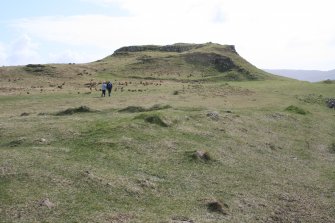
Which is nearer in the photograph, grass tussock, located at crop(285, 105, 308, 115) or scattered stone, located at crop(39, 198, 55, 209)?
scattered stone, located at crop(39, 198, 55, 209)

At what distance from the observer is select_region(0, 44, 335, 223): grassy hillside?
2125cm

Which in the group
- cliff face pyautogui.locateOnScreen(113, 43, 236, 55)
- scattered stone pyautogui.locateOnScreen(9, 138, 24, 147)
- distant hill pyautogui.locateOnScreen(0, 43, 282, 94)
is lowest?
scattered stone pyautogui.locateOnScreen(9, 138, 24, 147)

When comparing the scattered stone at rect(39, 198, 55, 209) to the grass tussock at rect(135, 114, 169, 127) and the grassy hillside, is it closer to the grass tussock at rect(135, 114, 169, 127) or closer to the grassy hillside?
the grassy hillside

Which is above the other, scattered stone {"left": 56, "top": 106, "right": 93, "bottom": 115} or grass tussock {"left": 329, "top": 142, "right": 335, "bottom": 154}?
scattered stone {"left": 56, "top": 106, "right": 93, "bottom": 115}

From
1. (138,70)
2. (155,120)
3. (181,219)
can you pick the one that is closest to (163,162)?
(181,219)

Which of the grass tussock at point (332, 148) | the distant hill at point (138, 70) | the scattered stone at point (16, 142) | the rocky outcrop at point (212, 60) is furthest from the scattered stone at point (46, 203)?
the rocky outcrop at point (212, 60)

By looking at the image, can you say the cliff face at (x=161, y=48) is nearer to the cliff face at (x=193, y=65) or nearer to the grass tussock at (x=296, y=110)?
the cliff face at (x=193, y=65)

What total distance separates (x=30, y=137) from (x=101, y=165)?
779 cm

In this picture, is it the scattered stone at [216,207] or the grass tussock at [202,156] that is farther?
the grass tussock at [202,156]

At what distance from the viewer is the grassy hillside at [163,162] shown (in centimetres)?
2125

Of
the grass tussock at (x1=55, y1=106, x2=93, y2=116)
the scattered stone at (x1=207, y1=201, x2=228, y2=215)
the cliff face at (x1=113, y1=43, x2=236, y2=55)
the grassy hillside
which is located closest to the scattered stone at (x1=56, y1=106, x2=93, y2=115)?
the grass tussock at (x1=55, y1=106, x2=93, y2=116)

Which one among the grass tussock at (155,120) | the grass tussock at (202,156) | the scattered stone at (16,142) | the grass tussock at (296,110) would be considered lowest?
the grass tussock at (202,156)

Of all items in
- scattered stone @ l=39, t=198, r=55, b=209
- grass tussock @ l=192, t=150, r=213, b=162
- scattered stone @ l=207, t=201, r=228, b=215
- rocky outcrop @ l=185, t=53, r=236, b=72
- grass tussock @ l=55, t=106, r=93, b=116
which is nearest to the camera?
scattered stone @ l=39, t=198, r=55, b=209

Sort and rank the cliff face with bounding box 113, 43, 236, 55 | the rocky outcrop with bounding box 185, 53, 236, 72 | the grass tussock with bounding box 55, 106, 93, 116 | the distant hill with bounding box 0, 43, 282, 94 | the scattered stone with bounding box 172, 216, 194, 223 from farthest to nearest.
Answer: the cliff face with bounding box 113, 43, 236, 55
the rocky outcrop with bounding box 185, 53, 236, 72
the distant hill with bounding box 0, 43, 282, 94
the grass tussock with bounding box 55, 106, 93, 116
the scattered stone with bounding box 172, 216, 194, 223
